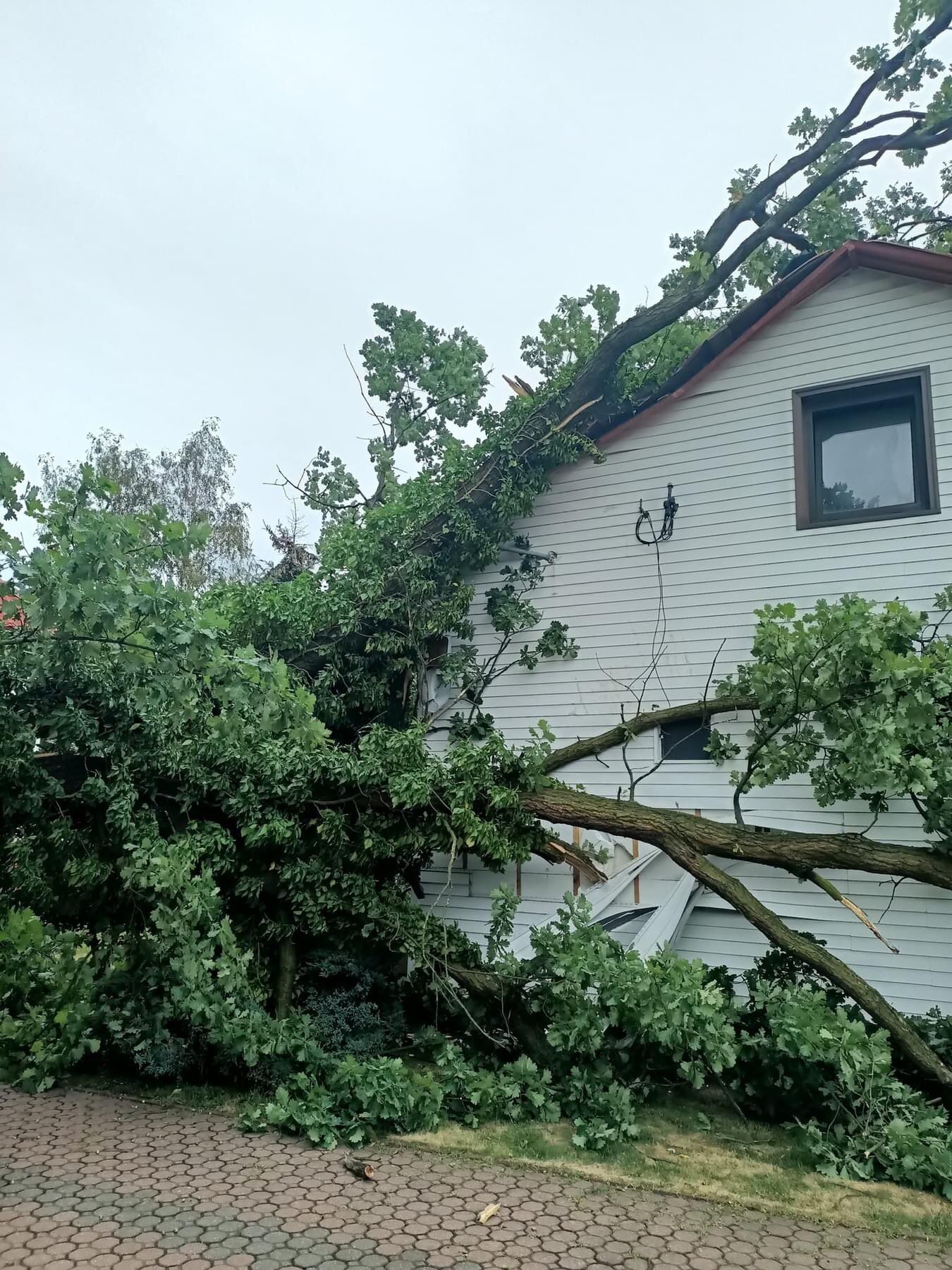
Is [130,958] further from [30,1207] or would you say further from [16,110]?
[16,110]

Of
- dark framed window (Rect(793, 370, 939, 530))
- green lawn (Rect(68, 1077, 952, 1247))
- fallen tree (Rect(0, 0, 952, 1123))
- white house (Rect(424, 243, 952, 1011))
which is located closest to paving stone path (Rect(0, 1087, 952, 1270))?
green lawn (Rect(68, 1077, 952, 1247))

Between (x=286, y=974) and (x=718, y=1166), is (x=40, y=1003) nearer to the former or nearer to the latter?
(x=286, y=974)

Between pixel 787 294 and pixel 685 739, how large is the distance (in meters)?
4.01

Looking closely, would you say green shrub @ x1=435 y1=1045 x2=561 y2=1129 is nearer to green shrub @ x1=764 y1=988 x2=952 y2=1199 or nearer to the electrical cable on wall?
green shrub @ x1=764 y1=988 x2=952 y2=1199

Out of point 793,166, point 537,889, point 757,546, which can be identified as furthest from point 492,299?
point 537,889

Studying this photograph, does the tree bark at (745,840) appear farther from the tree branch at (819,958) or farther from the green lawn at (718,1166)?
the green lawn at (718,1166)

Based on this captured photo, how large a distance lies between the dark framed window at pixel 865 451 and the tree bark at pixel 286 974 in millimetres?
5362

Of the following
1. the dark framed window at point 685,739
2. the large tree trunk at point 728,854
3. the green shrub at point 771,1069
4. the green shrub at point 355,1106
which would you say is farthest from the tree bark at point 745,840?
the green shrub at point 355,1106

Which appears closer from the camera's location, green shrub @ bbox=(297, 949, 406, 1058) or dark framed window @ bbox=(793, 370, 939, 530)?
green shrub @ bbox=(297, 949, 406, 1058)

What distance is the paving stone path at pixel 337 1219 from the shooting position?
13.4 ft

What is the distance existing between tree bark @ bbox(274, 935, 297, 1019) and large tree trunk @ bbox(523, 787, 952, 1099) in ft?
6.80

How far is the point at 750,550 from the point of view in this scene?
8203 millimetres

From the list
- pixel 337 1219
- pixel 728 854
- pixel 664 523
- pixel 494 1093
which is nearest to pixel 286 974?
pixel 494 1093

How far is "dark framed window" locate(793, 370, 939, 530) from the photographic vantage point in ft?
24.9
